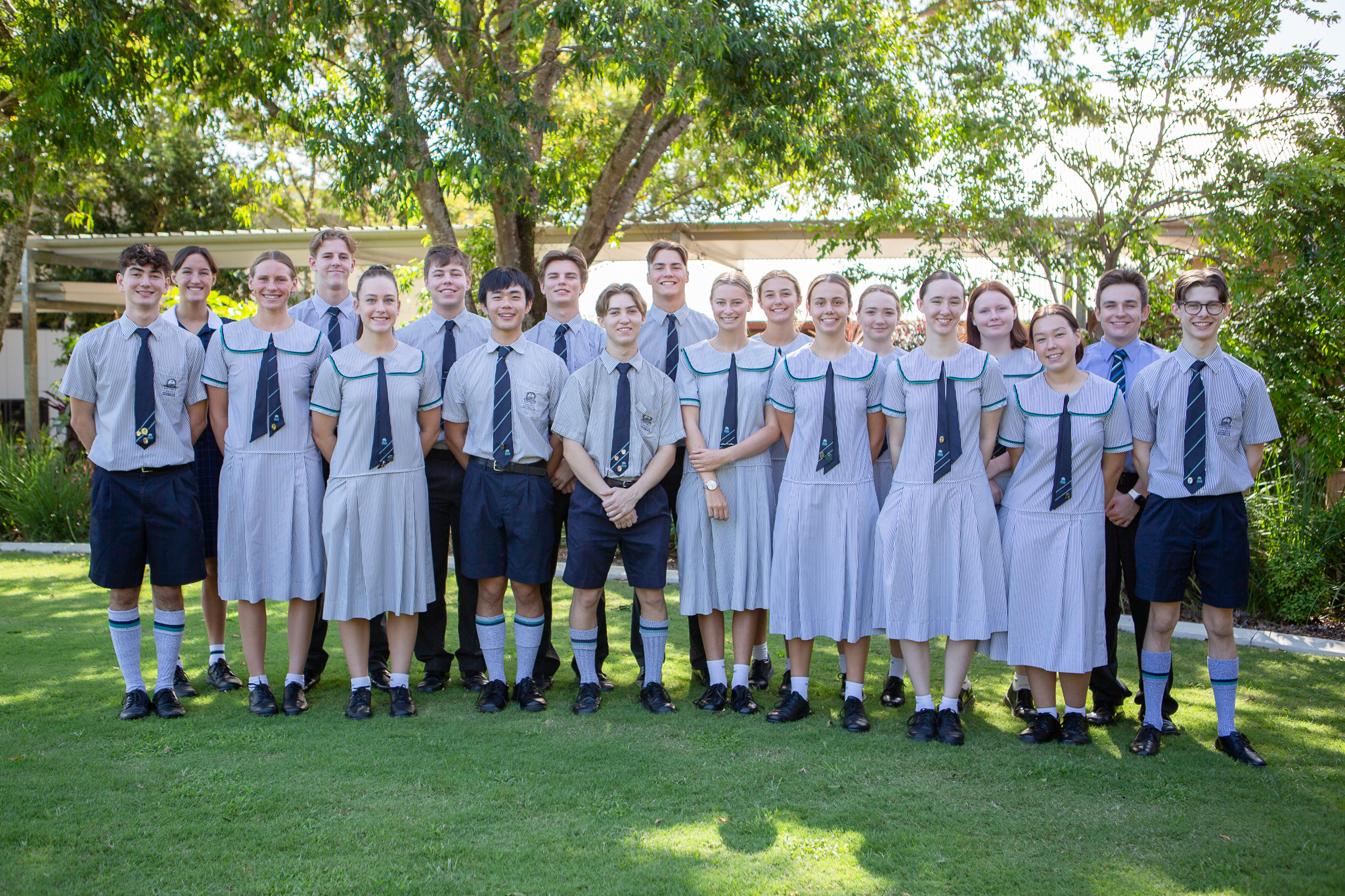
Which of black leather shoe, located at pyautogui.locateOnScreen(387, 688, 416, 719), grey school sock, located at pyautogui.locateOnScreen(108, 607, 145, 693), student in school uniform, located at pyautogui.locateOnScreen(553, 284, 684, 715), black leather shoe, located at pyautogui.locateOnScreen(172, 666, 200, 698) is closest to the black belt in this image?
student in school uniform, located at pyautogui.locateOnScreen(553, 284, 684, 715)

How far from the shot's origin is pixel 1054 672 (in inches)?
171

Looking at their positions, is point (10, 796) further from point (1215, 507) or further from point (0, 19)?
point (0, 19)

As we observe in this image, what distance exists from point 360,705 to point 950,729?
8.81ft

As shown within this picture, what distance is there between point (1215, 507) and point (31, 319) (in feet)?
47.4

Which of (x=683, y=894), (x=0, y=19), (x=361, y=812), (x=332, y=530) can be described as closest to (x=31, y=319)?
(x=0, y=19)

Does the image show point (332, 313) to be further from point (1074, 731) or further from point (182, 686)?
point (1074, 731)

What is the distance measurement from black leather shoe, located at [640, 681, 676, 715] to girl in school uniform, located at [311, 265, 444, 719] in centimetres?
110

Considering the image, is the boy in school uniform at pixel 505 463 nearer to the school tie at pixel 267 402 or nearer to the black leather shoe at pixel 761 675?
the school tie at pixel 267 402

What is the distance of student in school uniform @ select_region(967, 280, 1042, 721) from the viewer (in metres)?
4.55

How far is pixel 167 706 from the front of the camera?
4586mm

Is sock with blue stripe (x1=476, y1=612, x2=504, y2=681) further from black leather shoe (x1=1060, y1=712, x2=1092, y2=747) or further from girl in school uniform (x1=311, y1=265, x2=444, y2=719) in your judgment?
black leather shoe (x1=1060, y1=712, x2=1092, y2=747)

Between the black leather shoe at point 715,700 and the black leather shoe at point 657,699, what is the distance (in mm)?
136

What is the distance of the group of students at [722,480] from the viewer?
4258mm

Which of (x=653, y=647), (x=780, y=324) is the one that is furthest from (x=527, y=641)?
(x=780, y=324)
